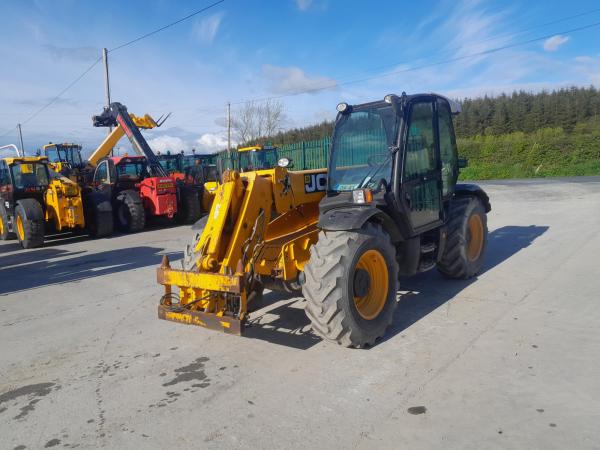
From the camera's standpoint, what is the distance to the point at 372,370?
160 inches

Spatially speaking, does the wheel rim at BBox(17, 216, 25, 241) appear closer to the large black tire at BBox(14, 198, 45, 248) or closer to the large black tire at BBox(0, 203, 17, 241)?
the large black tire at BBox(14, 198, 45, 248)

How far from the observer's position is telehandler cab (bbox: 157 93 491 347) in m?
4.34

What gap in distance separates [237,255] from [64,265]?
6740 mm

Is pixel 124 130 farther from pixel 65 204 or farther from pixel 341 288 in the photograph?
pixel 341 288

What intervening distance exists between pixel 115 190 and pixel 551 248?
1249 cm

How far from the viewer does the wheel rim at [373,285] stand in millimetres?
4664

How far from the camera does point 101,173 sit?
616 inches

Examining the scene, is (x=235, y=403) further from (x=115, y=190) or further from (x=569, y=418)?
(x=115, y=190)

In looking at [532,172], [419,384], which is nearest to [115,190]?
[419,384]

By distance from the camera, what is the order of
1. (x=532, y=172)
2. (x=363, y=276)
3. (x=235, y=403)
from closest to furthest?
(x=235, y=403)
(x=363, y=276)
(x=532, y=172)

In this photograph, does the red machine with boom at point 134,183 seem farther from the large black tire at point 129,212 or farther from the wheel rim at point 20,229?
the wheel rim at point 20,229

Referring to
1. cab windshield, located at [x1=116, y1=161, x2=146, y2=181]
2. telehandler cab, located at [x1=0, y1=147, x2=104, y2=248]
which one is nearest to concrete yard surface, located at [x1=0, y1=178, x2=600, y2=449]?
telehandler cab, located at [x1=0, y1=147, x2=104, y2=248]

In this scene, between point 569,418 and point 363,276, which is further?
point 363,276

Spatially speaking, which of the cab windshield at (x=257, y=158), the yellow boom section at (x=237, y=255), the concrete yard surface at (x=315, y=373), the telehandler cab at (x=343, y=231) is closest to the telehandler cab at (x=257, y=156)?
the cab windshield at (x=257, y=158)
